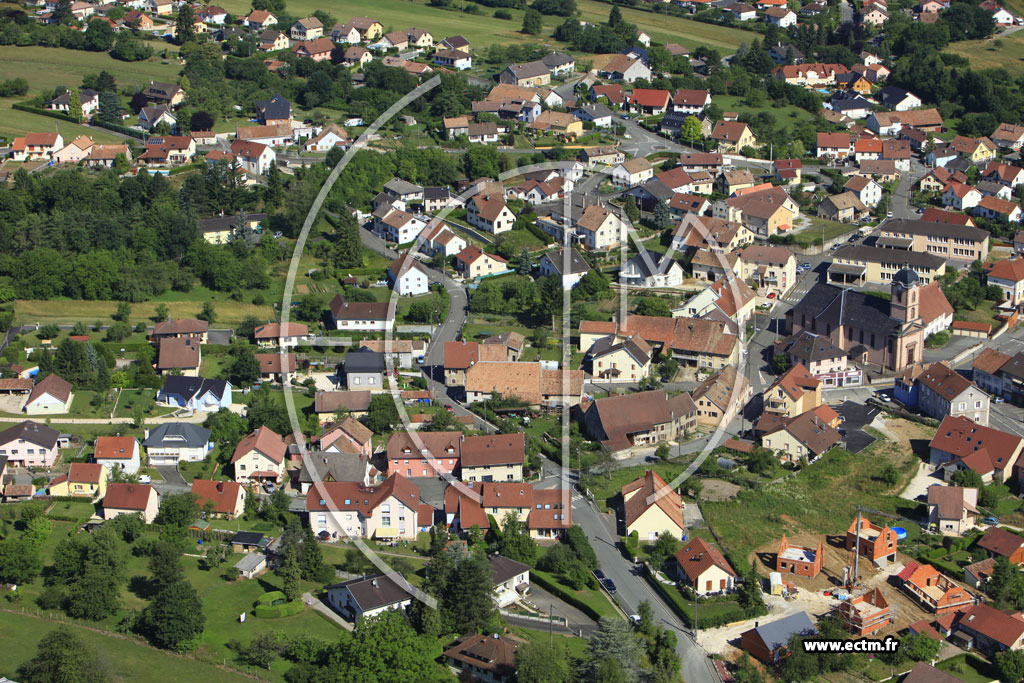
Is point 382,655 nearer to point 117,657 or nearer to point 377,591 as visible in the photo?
point 377,591

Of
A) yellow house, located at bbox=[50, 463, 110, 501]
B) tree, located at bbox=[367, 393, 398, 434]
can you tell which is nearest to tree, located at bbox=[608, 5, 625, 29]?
tree, located at bbox=[367, 393, 398, 434]

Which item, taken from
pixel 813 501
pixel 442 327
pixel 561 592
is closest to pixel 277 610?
pixel 561 592

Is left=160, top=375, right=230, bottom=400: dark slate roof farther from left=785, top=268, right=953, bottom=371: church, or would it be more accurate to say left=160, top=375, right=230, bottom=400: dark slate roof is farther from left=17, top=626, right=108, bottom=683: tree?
left=785, top=268, right=953, bottom=371: church

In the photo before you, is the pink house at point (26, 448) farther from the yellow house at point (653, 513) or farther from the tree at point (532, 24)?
the tree at point (532, 24)

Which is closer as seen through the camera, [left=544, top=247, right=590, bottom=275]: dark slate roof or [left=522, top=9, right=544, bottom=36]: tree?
[left=544, top=247, right=590, bottom=275]: dark slate roof

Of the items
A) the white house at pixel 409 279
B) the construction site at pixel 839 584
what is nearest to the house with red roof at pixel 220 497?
the construction site at pixel 839 584
